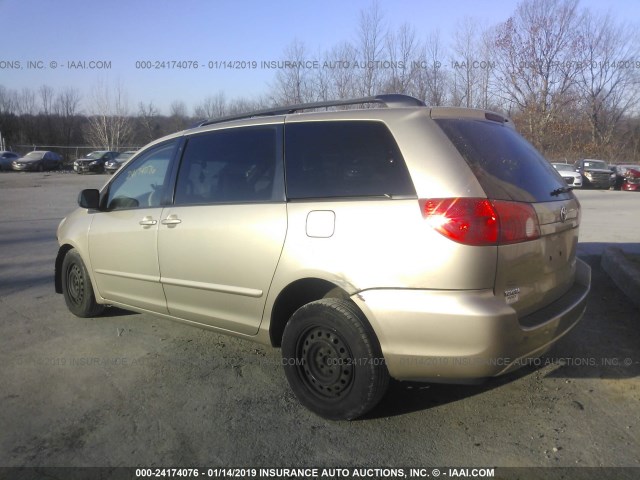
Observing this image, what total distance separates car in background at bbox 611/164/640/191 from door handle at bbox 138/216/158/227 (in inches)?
1182

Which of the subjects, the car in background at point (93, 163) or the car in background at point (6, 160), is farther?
the car in background at point (6, 160)

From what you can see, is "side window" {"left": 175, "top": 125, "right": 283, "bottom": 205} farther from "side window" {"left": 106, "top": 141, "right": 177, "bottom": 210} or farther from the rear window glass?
the rear window glass

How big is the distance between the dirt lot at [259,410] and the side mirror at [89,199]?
1.15 m

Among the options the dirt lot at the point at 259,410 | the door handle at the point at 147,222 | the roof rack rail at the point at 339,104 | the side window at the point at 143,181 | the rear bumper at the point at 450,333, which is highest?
the roof rack rail at the point at 339,104

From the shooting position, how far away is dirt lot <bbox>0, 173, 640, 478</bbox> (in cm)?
273

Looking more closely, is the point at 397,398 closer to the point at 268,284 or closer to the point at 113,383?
the point at 268,284

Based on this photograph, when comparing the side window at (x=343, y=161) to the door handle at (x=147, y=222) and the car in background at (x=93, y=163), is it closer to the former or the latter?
the door handle at (x=147, y=222)

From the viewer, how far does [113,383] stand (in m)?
3.60

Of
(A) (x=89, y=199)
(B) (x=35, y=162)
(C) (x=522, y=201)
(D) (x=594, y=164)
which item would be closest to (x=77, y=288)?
(A) (x=89, y=199)

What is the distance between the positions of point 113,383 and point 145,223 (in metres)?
1.25

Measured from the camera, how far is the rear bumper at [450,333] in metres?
2.58

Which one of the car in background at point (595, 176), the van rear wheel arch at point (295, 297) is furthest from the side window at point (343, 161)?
the car in background at point (595, 176)

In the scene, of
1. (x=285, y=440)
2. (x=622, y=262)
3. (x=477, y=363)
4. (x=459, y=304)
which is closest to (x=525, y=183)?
(x=459, y=304)

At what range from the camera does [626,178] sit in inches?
1102
